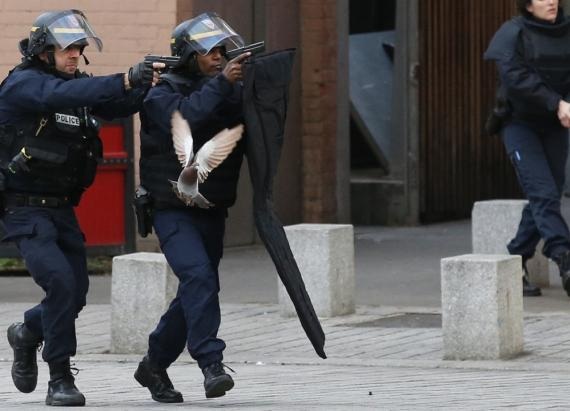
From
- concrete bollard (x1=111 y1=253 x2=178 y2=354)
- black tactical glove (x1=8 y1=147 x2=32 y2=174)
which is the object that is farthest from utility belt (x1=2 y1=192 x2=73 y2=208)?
concrete bollard (x1=111 y1=253 x2=178 y2=354)

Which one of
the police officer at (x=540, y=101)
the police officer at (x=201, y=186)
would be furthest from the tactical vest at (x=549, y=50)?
the police officer at (x=201, y=186)

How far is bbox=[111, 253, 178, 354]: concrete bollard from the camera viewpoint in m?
10.3

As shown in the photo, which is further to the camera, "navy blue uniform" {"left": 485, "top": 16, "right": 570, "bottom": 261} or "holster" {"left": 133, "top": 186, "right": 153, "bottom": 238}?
"navy blue uniform" {"left": 485, "top": 16, "right": 570, "bottom": 261}

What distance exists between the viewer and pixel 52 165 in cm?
822

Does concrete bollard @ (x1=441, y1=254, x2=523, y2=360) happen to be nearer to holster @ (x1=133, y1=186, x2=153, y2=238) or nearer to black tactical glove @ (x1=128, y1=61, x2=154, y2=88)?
holster @ (x1=133, y1=186, x2=153, y2=238)

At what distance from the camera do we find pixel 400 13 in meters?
16.5

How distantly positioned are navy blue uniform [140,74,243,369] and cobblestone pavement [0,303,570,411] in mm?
323

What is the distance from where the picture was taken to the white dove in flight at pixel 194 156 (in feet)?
25.8

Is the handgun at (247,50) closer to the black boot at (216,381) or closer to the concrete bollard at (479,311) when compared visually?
the black boot at (216,381)

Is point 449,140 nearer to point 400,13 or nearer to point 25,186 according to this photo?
point 400,13

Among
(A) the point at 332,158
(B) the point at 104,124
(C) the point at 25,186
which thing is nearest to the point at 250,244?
(A) the point at 332,158

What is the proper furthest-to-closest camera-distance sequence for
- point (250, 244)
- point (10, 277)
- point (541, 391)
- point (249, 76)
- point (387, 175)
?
point (387, 175) < point (250, 244) < point (10, 277) < point (541, 391) < point (249, 76)

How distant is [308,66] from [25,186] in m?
7.89

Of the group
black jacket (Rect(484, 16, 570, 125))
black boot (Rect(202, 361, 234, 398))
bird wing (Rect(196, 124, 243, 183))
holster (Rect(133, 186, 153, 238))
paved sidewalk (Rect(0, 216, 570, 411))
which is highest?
black jacket (Rect(484, 16, 570, 125))
